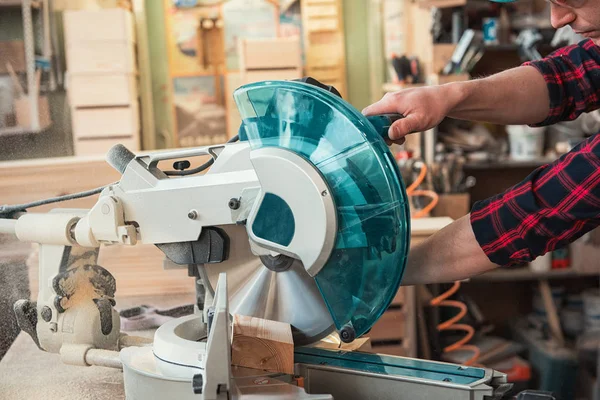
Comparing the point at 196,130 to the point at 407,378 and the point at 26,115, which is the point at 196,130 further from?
the point at 407,378

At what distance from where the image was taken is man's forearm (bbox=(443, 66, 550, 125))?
132 centimetres

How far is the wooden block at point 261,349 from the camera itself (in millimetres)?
1075

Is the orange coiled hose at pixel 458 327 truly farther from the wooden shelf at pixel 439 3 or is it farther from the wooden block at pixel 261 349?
the wooden block at pixel 261 349

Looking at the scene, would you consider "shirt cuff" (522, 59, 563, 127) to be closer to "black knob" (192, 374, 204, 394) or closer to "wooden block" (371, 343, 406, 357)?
"black knob" (192, 374, 204, 394)

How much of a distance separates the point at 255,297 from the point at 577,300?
308 cm

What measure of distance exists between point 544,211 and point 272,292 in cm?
44

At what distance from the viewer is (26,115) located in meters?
3.63

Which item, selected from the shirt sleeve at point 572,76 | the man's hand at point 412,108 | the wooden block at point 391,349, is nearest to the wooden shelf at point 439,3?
the wooden block at point 391,349

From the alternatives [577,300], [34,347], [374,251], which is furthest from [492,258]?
[577,300]

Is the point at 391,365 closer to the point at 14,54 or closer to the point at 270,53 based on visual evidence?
the point at 270,53

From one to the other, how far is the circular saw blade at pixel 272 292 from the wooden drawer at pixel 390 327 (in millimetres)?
1480

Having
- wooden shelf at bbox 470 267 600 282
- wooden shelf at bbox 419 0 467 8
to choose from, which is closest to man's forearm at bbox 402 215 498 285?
wooden shelf at bbox 419 0 467 8

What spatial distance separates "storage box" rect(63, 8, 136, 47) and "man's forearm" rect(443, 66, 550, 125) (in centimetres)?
303

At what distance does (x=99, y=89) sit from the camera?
4.04m
